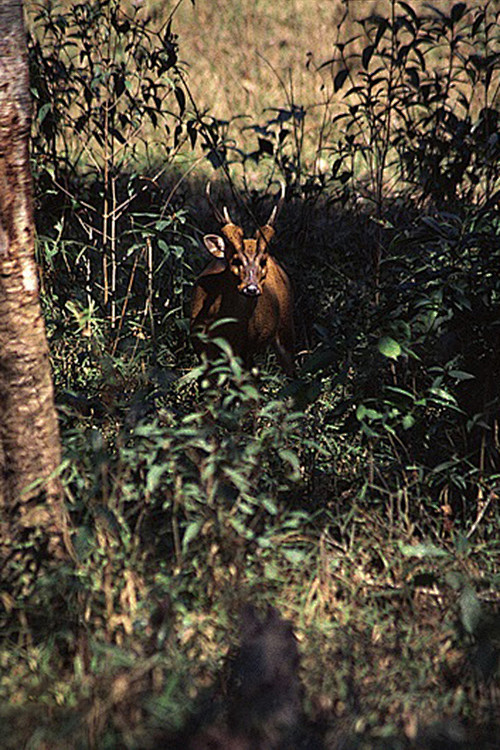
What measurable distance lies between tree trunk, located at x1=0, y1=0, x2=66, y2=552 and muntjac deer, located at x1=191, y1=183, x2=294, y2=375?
5.06 feet

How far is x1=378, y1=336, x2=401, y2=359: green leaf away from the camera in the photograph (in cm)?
354

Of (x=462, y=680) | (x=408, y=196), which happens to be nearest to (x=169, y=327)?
(x=408, y=196)

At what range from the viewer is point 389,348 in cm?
356

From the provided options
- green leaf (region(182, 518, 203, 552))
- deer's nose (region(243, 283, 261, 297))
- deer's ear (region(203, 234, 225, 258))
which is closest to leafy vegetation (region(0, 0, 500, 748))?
green leaf (region(182, 518, 203, 552))

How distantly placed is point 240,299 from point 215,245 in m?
0.30

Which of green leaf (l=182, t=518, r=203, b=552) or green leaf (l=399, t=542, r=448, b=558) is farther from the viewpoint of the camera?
green leaf (l=399, t=542, r=448, b=558)

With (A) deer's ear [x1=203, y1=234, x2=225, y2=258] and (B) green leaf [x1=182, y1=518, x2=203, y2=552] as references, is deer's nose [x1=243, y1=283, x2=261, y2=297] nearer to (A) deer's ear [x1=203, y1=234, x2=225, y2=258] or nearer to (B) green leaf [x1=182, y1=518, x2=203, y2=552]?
(A) deer's ear [x1=203, y1=234, x2=225, y2=258]

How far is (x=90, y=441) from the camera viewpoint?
3287mm

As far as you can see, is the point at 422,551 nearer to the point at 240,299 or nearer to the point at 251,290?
the point at 251,290

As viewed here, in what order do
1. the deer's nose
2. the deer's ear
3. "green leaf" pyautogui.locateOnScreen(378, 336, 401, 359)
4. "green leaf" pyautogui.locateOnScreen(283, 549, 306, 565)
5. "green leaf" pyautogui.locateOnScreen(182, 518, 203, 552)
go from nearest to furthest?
"green leaf" pyautogui.locateOnScreen(182, 518, 203, 552) < "green leaf" pyautogui.locateOnScreen(283, 549, 306, 565) < "green leaf" pyautogui.locateOnScreen(378, 336, 401, 359) < the deer's nose < the deer's ear

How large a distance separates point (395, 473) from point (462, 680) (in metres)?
1.13

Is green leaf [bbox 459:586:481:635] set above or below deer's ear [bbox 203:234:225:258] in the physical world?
below

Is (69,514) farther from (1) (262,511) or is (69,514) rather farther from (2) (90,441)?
(1) (262,511)

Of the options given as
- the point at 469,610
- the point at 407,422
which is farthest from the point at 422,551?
the point at 407,422
